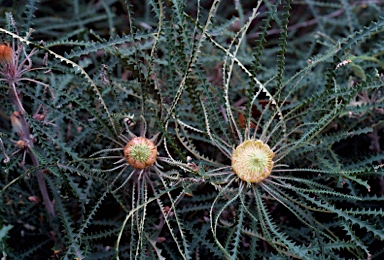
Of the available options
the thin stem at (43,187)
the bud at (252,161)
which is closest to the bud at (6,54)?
the thin stem at (43,187)

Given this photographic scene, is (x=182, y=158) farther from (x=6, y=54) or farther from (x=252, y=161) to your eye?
(x=6, y=54)

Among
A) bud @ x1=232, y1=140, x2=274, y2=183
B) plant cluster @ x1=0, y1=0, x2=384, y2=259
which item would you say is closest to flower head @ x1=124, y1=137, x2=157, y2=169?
plant cluster @ x1=0, y1=0, x2=384, y2=259

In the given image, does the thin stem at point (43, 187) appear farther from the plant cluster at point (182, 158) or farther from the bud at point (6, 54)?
the bud at point (6, 54)

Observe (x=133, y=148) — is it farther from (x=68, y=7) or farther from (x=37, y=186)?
(x=68, y=7)

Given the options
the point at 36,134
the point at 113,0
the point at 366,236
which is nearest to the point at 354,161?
the point at 366,236

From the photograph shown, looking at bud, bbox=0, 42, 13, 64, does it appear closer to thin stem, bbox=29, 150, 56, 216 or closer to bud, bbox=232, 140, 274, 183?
thin stem, bbox=29, 150, 56, 216

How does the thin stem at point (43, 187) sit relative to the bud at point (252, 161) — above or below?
below

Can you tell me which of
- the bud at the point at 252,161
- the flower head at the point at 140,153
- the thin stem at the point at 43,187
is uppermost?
the bud at the point at 252,161

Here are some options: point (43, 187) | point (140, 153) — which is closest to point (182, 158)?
point (140, 153)
